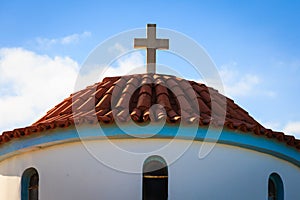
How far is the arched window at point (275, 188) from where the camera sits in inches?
481

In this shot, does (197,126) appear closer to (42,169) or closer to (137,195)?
(137,195)

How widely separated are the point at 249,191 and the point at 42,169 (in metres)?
3.25

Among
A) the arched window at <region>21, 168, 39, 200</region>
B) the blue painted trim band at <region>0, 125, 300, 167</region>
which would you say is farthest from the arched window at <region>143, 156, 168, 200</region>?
the arched window at <region>21, 168, 39, 200</region>

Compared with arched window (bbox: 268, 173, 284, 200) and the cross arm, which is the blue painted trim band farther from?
the cross arm

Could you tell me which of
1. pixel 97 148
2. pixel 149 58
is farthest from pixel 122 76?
pixel 97 148

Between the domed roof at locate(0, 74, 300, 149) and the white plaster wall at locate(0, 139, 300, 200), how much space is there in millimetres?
419

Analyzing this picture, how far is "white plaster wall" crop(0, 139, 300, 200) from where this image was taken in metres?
11.2

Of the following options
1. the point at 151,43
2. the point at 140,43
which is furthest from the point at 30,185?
the point at 151,43

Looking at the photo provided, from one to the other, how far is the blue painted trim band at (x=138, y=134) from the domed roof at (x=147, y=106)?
4.0 inches

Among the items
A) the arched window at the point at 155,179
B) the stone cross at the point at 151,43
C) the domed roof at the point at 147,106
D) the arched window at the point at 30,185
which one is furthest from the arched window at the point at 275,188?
the arched window at the point at 30,185

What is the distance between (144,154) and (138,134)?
0.35 metres

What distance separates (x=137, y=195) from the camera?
11.2m

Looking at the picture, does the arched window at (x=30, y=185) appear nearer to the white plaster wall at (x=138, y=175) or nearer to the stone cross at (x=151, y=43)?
the white plaster wall at (x=138, y=175)

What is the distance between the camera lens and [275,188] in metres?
12.3
